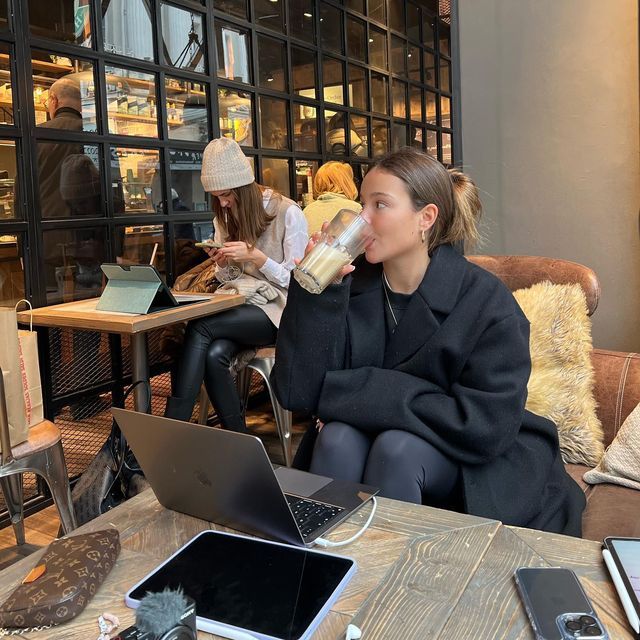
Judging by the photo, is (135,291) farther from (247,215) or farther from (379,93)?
(379,93)

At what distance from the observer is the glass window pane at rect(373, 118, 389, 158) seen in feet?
14.2

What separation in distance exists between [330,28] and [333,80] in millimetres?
289

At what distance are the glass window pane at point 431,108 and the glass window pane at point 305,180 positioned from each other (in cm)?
145

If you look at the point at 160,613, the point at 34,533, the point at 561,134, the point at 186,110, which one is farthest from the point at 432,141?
the point at 160,613

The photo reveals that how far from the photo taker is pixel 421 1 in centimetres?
472

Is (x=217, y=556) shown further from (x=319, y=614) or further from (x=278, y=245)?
(x=278, y=245)

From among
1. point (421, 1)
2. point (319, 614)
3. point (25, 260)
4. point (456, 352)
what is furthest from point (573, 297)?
point (421, 1)

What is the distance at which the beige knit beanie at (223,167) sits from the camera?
8.64 feet

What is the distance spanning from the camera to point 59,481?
6.28 ft

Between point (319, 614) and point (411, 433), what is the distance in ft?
2.10

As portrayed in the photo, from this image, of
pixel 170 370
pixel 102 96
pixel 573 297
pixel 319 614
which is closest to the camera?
pixel 319 614

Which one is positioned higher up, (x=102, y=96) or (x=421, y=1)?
(x=421, y=1)

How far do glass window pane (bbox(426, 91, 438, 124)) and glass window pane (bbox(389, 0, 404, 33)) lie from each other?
0.54 metres

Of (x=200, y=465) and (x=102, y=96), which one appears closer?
(x=200, y=465)
